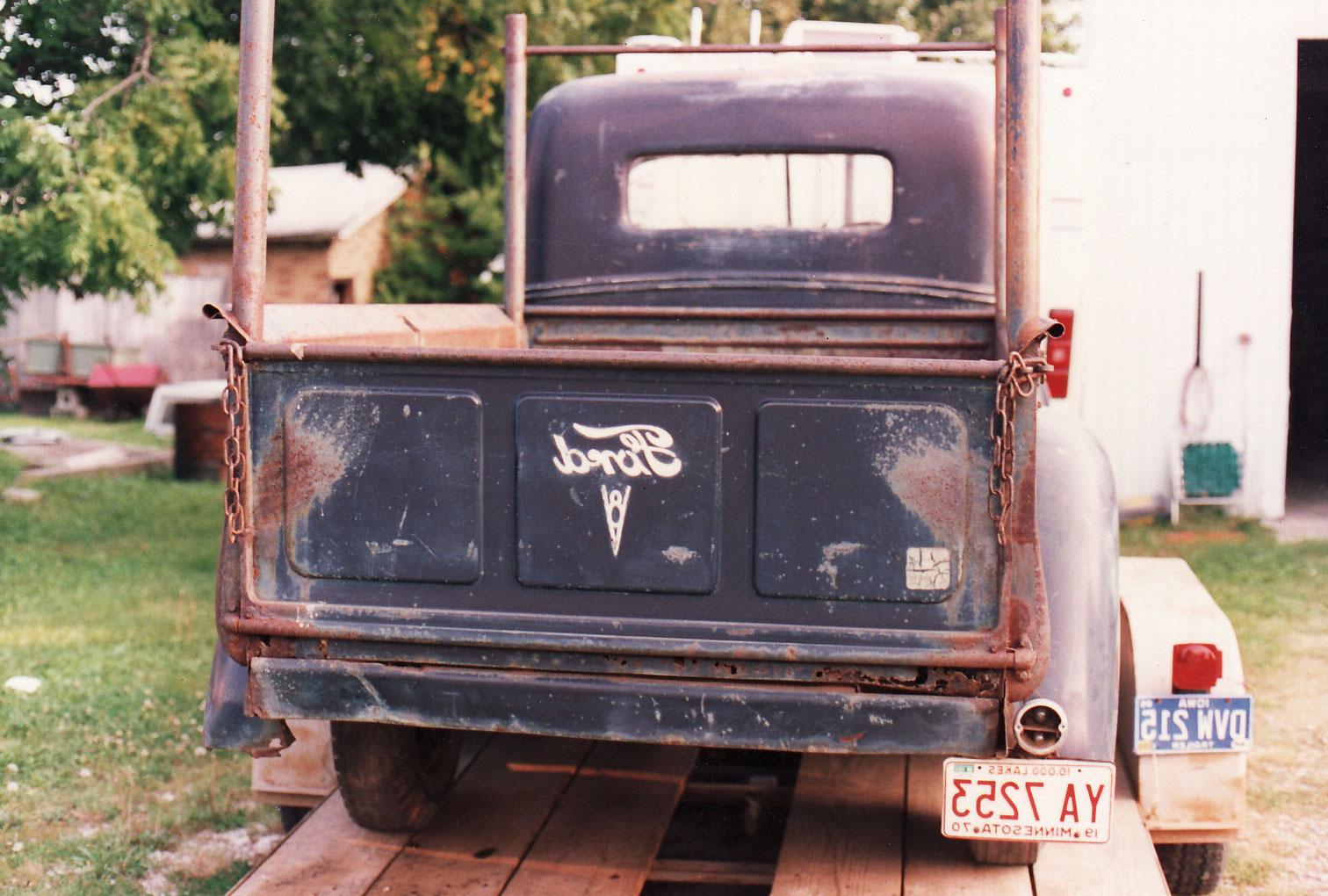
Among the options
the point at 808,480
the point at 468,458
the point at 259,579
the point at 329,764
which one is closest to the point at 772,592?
the point at 808,480

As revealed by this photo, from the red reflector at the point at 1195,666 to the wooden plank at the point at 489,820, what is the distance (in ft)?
5.77

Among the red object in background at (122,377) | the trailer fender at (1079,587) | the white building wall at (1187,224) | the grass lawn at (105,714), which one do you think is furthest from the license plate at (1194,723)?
the red object in background at (122,377)

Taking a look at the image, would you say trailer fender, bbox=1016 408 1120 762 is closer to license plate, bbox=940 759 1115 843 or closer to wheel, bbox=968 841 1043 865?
license plate, bbox=940 759 1115 843

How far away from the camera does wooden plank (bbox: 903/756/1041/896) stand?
3.32 m

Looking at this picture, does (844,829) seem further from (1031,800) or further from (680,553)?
(680,553)

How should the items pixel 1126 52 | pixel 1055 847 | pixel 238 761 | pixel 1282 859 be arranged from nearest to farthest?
pixel 1055 847 → pixel 1282 859 → pixel 238 761 → pixel 1126 52

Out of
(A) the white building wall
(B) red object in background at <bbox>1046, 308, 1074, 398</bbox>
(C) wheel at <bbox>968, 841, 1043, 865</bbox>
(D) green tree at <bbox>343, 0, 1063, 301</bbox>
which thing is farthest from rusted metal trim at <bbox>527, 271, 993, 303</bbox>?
(A) the white building wall

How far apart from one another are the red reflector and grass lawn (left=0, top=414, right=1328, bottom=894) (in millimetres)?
931

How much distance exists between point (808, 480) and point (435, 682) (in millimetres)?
924

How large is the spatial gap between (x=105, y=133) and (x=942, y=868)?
6.34 metres

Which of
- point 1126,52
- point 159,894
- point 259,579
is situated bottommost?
point 159,894

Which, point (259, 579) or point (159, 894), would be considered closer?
point (259, 579)

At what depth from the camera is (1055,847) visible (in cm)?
360

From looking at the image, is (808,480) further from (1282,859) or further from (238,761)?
(238,761)
